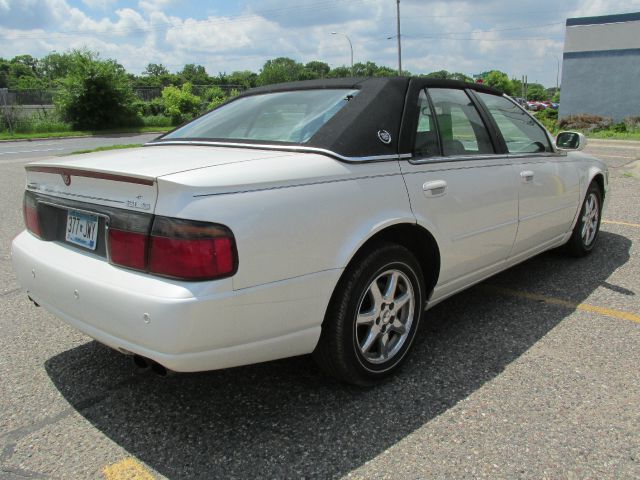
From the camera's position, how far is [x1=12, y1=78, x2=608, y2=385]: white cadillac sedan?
212cm

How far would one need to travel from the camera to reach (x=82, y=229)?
2.51 m

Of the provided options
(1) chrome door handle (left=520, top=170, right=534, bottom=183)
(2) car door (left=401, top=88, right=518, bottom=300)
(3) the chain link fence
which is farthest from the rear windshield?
(3) the chain link fence

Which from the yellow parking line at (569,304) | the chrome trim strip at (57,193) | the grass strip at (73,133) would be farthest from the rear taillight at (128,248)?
the grass strip at (73,133)

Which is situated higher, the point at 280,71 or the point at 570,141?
the point at 280,71

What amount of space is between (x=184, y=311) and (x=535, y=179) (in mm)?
2804

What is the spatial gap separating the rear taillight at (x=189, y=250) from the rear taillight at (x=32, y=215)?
1035 millimetres

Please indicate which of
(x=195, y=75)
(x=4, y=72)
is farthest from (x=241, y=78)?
(x=4, y=72)

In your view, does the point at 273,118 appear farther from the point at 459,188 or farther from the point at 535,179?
the point at 535,179

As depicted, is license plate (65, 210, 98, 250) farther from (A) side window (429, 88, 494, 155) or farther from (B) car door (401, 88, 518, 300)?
(A) side window (429, 88, 494, 155)

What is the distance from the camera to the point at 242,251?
2.13 m

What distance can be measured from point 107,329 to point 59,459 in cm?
61

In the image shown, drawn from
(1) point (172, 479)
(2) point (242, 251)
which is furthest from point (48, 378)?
(2) point (242, 251)

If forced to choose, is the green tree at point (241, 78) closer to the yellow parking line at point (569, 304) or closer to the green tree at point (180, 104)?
the green tree at point (180, 104)

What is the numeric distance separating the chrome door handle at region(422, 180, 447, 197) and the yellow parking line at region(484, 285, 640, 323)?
158cm
